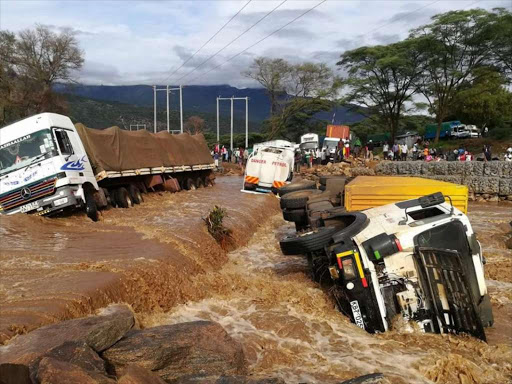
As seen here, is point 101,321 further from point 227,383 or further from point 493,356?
Answer: point 493,356

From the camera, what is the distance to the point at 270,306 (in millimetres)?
7340

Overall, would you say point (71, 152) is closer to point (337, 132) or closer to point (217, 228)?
point (217, 228)

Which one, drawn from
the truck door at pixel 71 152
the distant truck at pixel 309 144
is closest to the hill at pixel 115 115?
the distant truck at pixel 309 144

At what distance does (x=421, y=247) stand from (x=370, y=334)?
1278 mm

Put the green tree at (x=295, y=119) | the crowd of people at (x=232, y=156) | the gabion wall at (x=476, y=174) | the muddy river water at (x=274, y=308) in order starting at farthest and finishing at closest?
the green tree at (x=295, y=119), the crowd of people at (x=232, y=156), the gabion wall at (x=476, y=174), the muddy river water at (x=274, y=308)

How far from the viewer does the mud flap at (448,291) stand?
567 cm

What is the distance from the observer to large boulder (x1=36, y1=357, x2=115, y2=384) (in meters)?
3.38

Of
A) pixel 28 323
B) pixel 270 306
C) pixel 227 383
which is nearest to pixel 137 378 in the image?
pixel 227 383

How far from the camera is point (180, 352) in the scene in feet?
15.2

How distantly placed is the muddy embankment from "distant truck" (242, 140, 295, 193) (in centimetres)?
549

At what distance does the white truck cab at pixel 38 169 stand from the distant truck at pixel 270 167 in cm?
884

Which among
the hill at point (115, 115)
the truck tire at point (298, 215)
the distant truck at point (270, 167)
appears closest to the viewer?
the truck tire at point (298, 215)


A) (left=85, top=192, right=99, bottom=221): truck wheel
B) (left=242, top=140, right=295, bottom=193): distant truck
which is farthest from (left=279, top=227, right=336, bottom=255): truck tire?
(left=242, top=140, right=295, bottom=193): distant truck

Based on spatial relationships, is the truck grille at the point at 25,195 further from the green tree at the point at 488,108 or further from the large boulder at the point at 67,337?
the green tree at the point at 488,108
